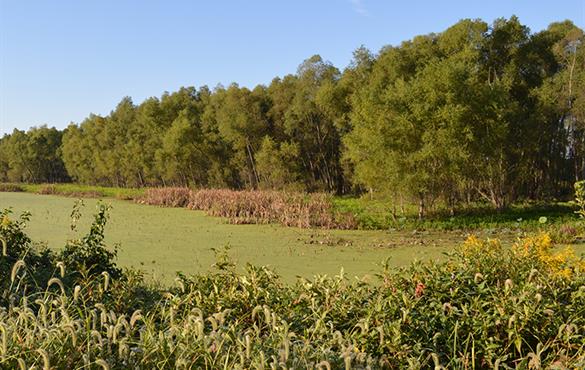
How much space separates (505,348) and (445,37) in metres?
21.8

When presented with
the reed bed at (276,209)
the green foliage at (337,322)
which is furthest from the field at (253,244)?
the green foliage at (337,322)

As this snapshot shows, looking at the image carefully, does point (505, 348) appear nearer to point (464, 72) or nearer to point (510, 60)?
point (464, 72)

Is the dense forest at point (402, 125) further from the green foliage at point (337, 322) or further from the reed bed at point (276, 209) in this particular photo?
the green foliage at point (337, 322)

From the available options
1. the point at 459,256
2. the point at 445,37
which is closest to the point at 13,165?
the point at 445,37

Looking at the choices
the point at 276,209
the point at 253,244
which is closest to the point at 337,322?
the point at 253,244

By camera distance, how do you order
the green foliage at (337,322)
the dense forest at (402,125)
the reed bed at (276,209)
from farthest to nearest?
the dense forest at (402,125)
the reed bed at (276,209)
the green foliage at (337,322)

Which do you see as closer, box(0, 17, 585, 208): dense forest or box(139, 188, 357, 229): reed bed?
box(139, 188, 357, 229): reed bed

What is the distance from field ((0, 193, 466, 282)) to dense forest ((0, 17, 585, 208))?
3.93 meters

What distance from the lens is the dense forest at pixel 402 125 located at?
648 inches

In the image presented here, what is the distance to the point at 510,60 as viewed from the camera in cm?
2278

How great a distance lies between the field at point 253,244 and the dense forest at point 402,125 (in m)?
3.93

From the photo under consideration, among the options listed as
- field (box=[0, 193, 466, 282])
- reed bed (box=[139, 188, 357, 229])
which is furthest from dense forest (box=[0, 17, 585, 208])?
field (box=[0, 193, 466, 282])

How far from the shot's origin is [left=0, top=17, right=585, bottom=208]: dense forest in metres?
16.5

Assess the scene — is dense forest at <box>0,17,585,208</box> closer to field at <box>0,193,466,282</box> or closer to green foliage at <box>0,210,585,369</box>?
field at <box>0,193,466,282</box>
